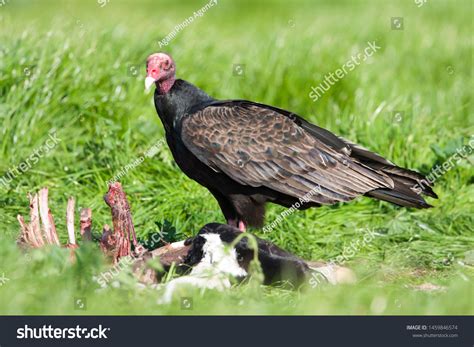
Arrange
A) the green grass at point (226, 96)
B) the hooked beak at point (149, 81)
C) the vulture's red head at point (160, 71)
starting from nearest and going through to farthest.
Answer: the green grass at point (226, 96) → the hooked beak at point (149, 81) → the vulture's red head at point (160, 71)

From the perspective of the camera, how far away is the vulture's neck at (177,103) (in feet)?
18.0

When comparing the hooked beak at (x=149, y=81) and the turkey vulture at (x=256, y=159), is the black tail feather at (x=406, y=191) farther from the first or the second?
the hooked beak at (x=149, y=81)

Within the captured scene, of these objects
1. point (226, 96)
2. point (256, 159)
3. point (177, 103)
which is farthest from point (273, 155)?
point (226, 96)

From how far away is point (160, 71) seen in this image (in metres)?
5.49

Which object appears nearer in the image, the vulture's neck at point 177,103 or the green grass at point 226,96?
the green grass at point 226,96

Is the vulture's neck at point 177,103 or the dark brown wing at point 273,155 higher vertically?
the vulture's neck at point 177,103

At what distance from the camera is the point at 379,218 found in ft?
21.4

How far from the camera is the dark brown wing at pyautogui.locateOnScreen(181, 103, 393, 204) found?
17.5ft

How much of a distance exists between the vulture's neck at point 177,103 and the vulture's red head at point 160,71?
37 millimetres

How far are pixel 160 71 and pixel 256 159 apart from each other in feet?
2.54

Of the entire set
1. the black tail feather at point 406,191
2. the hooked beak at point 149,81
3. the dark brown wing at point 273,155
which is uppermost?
the hooked beak at point 149,81

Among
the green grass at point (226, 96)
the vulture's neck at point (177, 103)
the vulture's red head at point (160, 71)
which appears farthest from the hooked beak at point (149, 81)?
the green grass at point (226, 96)

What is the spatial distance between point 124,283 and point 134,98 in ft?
11.0

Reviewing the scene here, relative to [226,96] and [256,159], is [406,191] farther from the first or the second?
[226,96]
